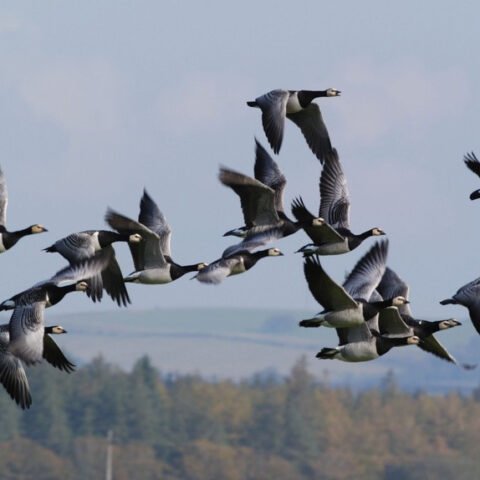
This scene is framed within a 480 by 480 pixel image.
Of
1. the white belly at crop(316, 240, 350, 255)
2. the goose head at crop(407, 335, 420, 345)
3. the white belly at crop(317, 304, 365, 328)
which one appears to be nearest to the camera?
the white belly at crop(317, 304, 365, 328)

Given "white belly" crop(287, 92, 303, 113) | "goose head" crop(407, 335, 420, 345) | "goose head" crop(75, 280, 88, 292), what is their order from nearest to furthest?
"goose head" crop(75, 280, 88, 292), "goose head" crop(407, 335, 420, 345), "white belly" crop(287, 92, 303, 113)

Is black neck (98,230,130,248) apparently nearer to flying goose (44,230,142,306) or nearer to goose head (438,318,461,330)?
flying goose (44,230,142,306)

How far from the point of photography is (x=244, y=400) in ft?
534

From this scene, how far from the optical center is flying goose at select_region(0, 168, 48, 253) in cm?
3156

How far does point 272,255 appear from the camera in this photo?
32.6 metres

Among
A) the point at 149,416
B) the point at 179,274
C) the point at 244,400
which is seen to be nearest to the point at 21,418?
the point at 149,416

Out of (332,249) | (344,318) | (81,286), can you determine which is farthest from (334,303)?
(332,249)

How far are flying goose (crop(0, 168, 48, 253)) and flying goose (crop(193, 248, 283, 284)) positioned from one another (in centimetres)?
334

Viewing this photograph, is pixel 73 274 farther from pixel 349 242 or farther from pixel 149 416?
pixel 149 416

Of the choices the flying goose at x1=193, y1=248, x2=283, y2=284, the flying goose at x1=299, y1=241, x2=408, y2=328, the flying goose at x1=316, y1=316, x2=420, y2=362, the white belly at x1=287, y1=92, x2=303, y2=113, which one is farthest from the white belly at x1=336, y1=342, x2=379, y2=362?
the white belly at x1=287, y1=92, x2=303, y2=113

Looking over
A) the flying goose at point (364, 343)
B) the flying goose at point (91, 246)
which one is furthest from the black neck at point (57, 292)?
the flying goose at point (364, 343)

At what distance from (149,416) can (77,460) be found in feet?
41.5

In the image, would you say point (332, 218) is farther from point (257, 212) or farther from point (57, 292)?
point (57, 292)

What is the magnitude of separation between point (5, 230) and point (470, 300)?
806cm
